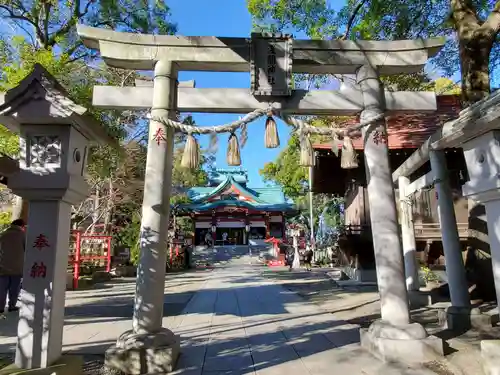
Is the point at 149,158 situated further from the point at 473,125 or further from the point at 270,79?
the point at 473,125

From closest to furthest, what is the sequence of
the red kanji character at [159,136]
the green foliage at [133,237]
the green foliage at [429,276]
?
the red kanji character at [159,136] → the green foliage at [429,276] → the green foliage at [133,237]

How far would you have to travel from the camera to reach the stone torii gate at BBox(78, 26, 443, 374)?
419 cm

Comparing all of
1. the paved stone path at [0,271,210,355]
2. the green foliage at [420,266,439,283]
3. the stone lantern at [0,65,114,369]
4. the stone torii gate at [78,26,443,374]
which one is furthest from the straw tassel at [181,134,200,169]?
the green foliage at [420,266,439,283]

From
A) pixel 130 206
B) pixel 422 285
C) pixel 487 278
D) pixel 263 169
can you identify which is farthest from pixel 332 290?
pixel 263 169

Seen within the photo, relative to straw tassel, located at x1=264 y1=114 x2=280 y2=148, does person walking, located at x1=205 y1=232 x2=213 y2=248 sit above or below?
below

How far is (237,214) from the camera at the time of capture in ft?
107

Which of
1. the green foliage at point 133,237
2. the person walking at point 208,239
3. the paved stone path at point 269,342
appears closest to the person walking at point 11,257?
the paved stone path at point 269,342

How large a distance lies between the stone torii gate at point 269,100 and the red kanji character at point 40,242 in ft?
3.58

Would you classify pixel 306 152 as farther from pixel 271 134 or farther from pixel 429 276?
pixel 429 276

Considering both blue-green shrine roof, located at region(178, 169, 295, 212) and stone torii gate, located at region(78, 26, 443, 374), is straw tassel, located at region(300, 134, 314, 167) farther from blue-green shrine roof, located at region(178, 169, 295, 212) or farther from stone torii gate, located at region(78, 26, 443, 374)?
blue-green shrine roof, located at region(178, 169, 295, 212)

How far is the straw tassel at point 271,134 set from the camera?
470cm

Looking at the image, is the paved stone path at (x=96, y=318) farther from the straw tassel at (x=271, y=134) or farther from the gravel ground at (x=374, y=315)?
the straw tassel at (x=271, y=134)

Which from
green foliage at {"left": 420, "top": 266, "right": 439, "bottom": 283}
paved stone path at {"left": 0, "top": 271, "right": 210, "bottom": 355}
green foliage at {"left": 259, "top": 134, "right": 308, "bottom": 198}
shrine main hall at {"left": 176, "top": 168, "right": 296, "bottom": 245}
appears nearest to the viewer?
paved stone path at {"left": 0, "top": 271, "right": 210, "bottom": 355}

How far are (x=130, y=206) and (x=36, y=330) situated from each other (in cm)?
1537
